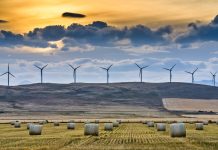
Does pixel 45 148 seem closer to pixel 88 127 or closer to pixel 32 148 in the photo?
pixel 32 148

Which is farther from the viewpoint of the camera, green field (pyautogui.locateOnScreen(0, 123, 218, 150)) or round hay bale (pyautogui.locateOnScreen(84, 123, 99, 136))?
round hay bale (pyautogui.locateOnScreen(84, 123, 99, 136))

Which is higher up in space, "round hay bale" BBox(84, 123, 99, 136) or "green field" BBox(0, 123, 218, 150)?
"round hay bale" BBox(84, 123, 99, 136)

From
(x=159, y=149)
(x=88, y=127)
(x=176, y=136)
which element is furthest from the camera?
(x=88, y=127)

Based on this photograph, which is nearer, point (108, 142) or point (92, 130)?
point (108, 142)

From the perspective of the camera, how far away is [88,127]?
53.2 metres

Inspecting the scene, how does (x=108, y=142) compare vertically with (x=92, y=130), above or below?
below

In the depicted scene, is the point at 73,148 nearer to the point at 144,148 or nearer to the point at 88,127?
the point at 144,148

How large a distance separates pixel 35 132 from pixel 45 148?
1906 cm

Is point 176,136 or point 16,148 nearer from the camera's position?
point 16,148

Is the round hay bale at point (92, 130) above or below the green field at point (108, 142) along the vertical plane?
above

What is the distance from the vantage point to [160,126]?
66562 mm

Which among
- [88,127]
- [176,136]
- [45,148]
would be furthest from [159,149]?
[88,127]

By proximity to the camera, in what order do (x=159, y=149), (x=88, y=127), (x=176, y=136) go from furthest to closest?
(x=88, y=127) < (x=176, y=136) < (x=159, y=149)

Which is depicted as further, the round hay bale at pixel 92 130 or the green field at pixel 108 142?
the round hay bale at pixel 92 130
